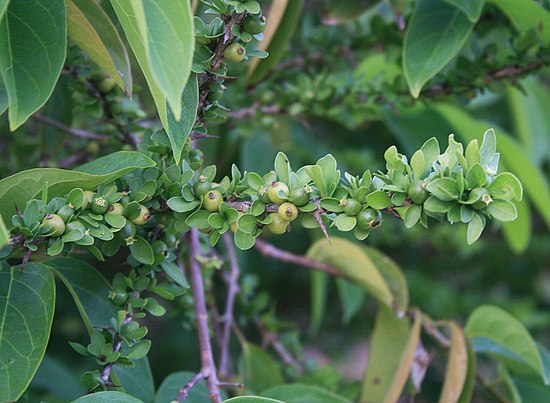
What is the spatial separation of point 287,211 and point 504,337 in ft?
1.48

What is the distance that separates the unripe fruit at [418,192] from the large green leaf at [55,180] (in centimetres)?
20

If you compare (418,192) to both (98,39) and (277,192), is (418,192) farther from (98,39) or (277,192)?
(98,39)

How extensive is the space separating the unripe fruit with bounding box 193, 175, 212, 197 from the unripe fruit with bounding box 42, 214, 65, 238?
0.34 feet

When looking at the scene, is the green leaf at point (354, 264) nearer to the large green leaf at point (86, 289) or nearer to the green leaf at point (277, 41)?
the green leaf at point (277, 41)

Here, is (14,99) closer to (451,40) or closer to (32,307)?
(32,307)

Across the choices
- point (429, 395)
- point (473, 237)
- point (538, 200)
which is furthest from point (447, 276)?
point (473, 237)

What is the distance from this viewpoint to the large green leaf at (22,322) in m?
0.51

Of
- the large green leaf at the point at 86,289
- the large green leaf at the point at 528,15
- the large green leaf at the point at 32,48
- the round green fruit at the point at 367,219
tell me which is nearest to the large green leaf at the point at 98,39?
the large green leaf at the point at 32,48

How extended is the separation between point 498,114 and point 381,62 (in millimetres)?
724

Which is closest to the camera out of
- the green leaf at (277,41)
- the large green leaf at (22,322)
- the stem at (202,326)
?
the large green leaf at (22,322)

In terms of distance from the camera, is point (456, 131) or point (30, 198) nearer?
point (30, 198)

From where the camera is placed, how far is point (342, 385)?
1064 mm

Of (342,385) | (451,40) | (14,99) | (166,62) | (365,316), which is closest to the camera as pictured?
(166,62)

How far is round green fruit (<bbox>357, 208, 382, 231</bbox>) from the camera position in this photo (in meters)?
0.50
